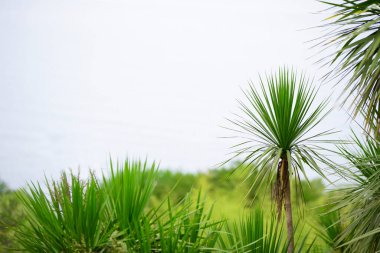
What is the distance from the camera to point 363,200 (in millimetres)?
6547

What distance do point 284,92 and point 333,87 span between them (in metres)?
1.06

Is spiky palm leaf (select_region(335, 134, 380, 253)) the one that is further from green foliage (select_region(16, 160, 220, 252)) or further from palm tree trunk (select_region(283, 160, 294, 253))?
A: green foliage (select_region(16, 160, 220, 252))

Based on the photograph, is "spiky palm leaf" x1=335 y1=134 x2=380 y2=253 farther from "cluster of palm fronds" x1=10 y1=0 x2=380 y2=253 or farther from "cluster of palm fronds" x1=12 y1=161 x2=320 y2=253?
"cluster of palm fronds" x1=12 y1=161 x2=320 y2=253

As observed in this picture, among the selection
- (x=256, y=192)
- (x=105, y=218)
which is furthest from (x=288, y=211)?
(x=105, y=218)

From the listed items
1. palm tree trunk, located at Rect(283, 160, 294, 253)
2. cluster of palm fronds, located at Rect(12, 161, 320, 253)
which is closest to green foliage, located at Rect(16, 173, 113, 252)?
cluster of palm fronds, located at Rect(12, 161, 320, 253)

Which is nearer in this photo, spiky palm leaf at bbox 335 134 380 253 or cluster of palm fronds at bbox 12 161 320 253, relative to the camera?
cluster of palm fronds at bbox 12 161 320 253

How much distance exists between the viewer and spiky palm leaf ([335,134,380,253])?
653 cm

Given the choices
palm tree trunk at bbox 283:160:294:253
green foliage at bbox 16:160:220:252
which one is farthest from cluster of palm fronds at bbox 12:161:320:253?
palm tree trunk at bbox 283:160:294:253

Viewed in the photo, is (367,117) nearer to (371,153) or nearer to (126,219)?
(371,153)

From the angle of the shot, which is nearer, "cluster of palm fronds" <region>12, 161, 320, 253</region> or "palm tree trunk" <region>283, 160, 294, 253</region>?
"cluster of palm fronds" <region>12, 161, 320, 253</region>

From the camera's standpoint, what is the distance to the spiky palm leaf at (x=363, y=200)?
6.53 metres

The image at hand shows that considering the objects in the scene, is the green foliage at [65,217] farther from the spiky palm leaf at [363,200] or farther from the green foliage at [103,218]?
the spiky palm leaf at [363,200]

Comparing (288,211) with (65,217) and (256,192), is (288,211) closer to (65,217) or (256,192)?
(256,192)

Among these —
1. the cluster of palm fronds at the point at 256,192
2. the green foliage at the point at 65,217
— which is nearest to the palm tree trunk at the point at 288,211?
the cluster of palm fronds at the point at 256,192
